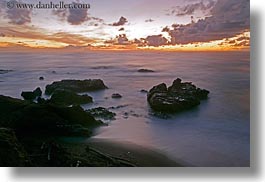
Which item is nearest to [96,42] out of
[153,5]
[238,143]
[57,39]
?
[57,39]

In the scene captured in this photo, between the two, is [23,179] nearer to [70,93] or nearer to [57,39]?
[70,93]

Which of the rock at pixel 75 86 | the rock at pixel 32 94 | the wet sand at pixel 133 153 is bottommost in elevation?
the wet sand at pixel 133 153

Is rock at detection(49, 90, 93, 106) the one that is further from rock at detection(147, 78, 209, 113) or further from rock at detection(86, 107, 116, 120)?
rock at detection(147, 78, 209, 113)

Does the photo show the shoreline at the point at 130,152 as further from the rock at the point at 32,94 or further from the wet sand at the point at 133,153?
the rock at the point at 32,94

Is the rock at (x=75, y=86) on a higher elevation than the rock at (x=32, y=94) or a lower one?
higher

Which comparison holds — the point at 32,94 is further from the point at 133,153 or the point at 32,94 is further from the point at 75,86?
the point at 133,153

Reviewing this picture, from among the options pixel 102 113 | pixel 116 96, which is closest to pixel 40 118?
pixel 102 113

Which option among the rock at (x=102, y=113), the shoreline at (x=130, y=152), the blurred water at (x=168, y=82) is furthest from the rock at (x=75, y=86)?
the shoreline at (x=130, y=152)
